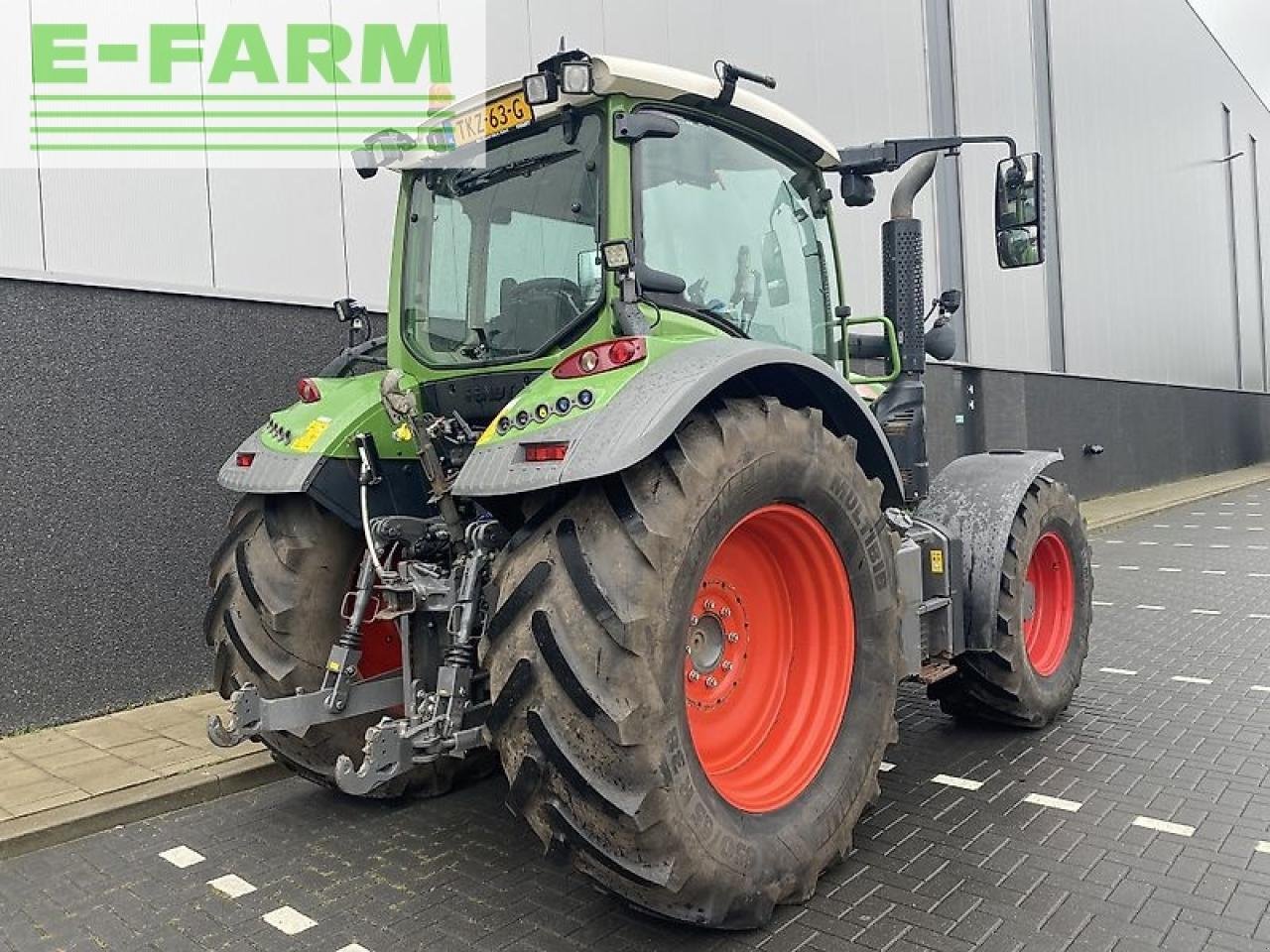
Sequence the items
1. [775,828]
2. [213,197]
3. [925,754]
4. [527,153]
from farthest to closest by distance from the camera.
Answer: [213,197] → [925,754] → [527,153] → [775,828]

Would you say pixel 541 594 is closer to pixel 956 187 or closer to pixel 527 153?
pixel 527 153

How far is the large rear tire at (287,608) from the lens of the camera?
3.67 metres

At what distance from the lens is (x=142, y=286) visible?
5594 mm

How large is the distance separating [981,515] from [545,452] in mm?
2511

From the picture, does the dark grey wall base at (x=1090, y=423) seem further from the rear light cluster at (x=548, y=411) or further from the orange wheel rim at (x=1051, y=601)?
the rear light cluster at (x=548, y=411)

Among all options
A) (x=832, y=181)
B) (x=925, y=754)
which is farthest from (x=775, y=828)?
(x=832, y=181)

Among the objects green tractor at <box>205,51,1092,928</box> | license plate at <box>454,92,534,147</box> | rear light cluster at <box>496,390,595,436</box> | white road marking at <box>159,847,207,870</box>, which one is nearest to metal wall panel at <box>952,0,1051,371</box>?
green tractor at <box>205,51,1092,928</box>

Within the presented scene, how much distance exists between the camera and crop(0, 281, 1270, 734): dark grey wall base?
514 centimetres

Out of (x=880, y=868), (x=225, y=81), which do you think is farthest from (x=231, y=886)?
(x=225, y=81)

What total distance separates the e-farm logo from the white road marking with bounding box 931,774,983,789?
3853 mm

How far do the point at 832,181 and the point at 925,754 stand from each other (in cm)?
257

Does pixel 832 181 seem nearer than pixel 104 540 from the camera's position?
Yes

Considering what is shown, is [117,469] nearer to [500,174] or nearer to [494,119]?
[500,174]

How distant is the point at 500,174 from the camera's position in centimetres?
373
